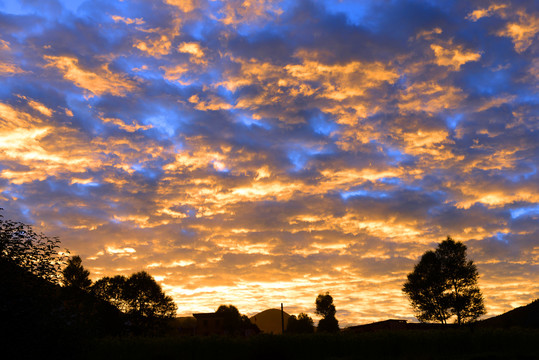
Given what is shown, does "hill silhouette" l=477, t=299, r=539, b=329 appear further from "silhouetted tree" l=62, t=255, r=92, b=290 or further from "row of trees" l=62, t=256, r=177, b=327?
"silhouetted tree" l=62, t=255, r=92, b=290

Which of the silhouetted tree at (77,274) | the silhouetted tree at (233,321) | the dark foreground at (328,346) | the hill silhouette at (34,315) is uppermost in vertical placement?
the silhouetted tree at (77,274)

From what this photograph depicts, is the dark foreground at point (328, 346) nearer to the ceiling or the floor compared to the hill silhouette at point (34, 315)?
nearer to the floor

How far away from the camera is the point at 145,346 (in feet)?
160

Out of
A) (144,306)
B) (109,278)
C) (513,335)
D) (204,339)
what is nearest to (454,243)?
(513,335)

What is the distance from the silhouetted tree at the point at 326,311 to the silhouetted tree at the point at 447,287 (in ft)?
196

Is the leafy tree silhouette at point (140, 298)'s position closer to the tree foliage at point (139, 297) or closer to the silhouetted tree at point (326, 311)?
the tree foliage at point (139, 297)

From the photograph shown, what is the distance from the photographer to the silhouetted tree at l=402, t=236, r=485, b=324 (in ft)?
250

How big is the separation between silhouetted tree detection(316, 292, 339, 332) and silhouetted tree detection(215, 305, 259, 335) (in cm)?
2391

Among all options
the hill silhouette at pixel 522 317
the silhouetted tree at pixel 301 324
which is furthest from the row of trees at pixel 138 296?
the hill silhouette at pixel 522 317

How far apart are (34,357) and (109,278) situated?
250 feet

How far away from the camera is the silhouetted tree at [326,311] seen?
137 metres

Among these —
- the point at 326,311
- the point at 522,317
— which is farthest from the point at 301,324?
the point at 522,317

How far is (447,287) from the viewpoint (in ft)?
256

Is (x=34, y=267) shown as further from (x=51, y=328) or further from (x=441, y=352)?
(x=441, y=352)
